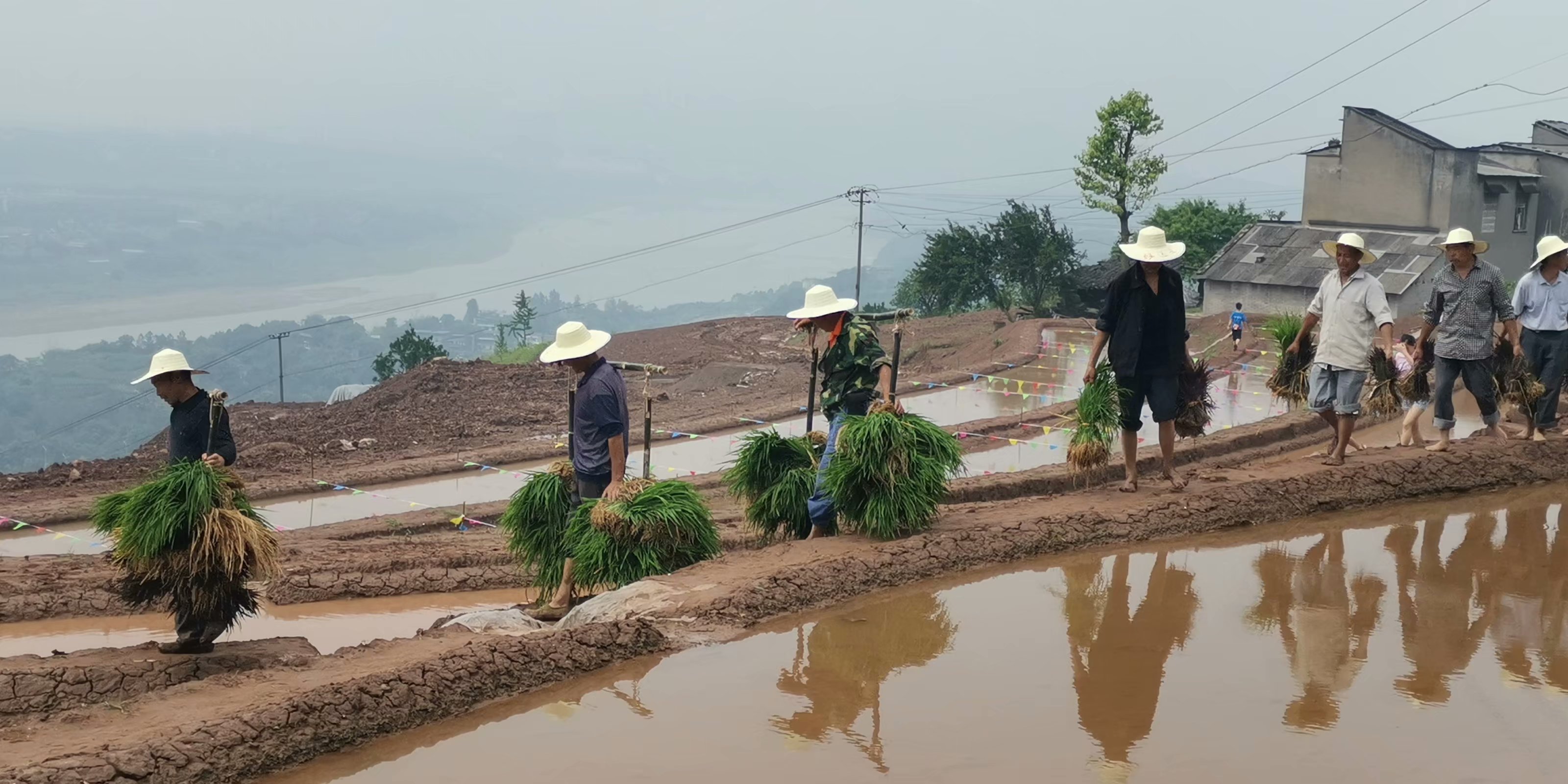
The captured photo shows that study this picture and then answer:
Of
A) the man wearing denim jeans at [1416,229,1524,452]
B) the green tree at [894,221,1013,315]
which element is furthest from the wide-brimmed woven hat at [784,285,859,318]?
the green tree at [894,221,1013,315]

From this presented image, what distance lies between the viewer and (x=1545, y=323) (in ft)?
31.0

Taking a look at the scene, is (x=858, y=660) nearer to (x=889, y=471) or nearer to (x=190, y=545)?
(x=889, y=471)

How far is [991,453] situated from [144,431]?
325 feet

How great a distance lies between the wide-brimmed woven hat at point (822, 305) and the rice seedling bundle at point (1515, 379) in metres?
4.92

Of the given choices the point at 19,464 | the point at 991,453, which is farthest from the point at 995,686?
the point at 19,464

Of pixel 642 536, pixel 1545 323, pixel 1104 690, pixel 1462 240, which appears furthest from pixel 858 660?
pixel 1545 323

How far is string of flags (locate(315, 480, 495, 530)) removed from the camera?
13.7 metres

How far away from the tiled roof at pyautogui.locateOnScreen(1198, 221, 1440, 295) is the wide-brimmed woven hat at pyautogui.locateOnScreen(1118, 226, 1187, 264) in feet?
90.4

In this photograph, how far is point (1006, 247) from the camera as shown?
1928 inches

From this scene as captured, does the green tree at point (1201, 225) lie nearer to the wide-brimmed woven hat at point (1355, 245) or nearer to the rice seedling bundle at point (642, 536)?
the wide-brimmed woven hat at point (1355, 245)

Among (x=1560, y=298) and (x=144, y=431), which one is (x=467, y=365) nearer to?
(x=1560, y=298)

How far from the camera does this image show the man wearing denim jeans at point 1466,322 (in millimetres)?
9125

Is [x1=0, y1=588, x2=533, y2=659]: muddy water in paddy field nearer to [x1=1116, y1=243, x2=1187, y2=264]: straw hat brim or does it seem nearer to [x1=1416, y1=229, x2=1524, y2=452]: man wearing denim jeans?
[x1=1116, y1=243, x2=1187, y2=264]: straw hat brim

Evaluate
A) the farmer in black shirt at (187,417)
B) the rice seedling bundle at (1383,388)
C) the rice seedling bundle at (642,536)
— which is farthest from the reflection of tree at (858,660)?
the rice seedling bundle at (1383,388)
